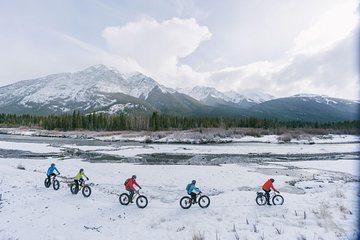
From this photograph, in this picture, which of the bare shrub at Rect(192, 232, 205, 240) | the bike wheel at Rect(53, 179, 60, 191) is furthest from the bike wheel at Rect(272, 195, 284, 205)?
the bike wheel at Rect(53, 179, 60, 191)

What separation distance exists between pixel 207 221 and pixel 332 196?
10.0m

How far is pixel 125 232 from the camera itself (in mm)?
12062

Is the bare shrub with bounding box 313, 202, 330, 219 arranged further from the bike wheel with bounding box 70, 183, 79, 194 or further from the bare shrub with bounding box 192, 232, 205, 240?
the bike wheel with bounding box 70, 183, 79, 194

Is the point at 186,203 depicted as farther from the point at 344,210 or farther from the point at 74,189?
the point at 344,210

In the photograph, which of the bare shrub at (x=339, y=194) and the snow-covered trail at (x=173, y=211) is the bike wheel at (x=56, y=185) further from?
A: the bare shrub at (x=339, y=194)

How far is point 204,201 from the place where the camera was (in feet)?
52.5

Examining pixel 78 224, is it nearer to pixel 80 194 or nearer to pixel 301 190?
pixel 80 194

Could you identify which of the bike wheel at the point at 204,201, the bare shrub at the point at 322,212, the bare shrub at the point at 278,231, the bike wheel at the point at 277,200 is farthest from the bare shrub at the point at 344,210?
the bike wheel at the point at 204,201

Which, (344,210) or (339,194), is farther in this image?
(339,194)

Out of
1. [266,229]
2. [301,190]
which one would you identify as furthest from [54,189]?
[301,190]

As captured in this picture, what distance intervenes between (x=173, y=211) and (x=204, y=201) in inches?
84.6

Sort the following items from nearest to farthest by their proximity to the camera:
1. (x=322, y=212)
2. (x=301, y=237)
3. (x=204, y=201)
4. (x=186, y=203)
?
1. (x=301, y=237)
2. (x=322, y=212)
3. (x=186, y=203)
4. (x=204, y=201)

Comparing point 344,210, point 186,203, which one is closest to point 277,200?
point 344,210

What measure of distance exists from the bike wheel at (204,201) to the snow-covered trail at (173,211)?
1.30 ft
